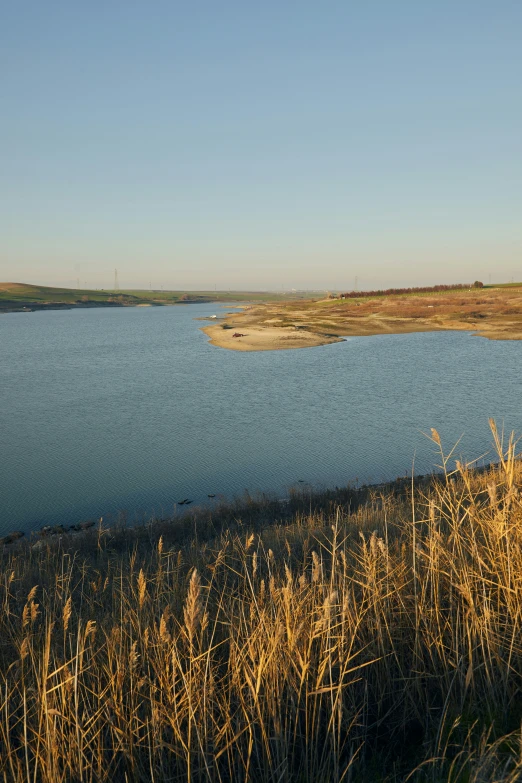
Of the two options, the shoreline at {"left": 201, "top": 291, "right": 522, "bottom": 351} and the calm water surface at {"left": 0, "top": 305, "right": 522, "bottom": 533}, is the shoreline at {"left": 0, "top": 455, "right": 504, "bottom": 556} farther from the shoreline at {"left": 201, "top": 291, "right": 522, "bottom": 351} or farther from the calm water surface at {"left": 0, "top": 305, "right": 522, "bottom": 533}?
the shoreline at {"left": 201, "top": 291, "right": 522, "bottom": 351}

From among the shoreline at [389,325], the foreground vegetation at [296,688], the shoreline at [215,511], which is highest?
the shoreline at [389,325]

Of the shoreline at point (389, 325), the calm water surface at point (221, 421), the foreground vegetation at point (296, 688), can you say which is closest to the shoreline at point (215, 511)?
the calm water surface at point (221, 421)

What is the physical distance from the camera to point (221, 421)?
63.7ft

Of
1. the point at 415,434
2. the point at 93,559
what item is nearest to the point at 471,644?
the point at 93,559

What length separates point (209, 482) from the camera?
13.3 m

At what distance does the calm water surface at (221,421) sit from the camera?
43.2ft

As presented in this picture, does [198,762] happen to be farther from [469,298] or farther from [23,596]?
[469,298]

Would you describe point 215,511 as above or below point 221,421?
below

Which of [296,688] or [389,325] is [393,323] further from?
[296,688]

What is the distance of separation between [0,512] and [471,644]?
10.8 meters

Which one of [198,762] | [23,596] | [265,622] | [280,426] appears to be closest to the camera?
[198,762]

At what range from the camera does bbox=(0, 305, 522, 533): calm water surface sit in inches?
518

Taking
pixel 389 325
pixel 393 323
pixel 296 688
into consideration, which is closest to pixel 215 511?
pixel 296 688

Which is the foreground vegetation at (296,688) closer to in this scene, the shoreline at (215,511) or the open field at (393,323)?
the shoreline at (215,511)
